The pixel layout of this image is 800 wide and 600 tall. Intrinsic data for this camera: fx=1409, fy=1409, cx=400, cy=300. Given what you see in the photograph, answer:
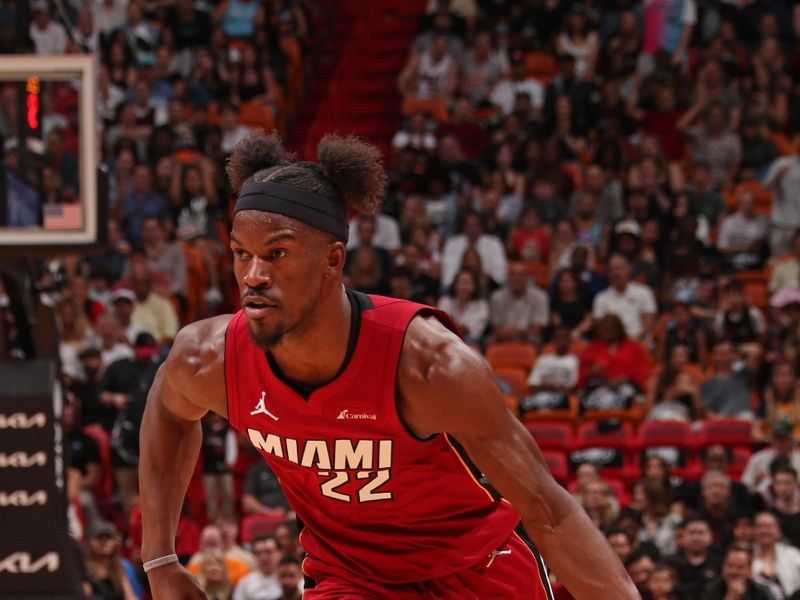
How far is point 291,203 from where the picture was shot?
3.43 metres

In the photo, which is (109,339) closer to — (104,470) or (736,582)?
(104,470)

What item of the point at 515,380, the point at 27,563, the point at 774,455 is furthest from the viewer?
the point at 515,380

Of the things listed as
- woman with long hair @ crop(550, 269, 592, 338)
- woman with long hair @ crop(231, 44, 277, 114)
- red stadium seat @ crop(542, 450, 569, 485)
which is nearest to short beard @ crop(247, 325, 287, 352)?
red stadium seat @ crop(542, 450, 569, 485)

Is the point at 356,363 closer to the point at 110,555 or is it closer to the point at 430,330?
the point at 430,330

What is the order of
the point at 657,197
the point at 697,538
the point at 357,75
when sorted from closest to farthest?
the point at 697,538
the point at 657,197
the point at 357,75

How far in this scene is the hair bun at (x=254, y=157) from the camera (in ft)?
12.0

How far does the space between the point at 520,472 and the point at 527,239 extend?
10.0 metres

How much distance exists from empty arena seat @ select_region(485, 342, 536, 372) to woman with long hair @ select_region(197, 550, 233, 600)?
10.7ft

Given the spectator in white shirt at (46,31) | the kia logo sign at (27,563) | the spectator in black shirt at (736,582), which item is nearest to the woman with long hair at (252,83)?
the spectator in white shirt at (46,31)

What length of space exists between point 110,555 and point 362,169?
264 inches

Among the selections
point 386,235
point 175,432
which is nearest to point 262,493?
point 386,235

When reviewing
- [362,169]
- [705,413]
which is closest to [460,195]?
[705,413]

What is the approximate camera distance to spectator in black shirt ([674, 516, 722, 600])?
8906 mm

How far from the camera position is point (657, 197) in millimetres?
13328
